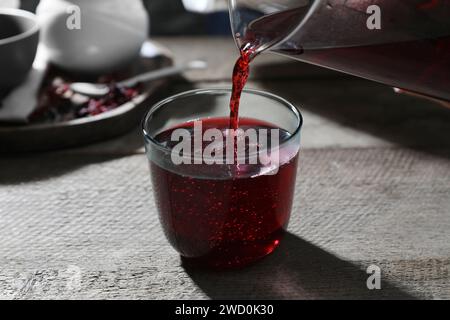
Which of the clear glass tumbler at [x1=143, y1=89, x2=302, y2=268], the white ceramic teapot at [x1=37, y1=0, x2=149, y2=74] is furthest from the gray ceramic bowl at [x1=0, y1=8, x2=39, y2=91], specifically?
the clear glass tumbler at [x1=143, y1=89, x2=302, y2=268]

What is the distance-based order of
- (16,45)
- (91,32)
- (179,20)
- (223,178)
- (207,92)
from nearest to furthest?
(223,178) → (207,92) → (16,45) → (91,32) → (179,20)

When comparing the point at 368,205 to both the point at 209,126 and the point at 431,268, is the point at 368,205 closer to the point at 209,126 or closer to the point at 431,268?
the point at 431,268

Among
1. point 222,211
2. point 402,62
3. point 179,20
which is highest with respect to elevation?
point 402,62

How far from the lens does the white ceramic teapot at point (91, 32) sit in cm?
122

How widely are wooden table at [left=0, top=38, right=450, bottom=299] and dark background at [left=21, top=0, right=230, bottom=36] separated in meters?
0.55

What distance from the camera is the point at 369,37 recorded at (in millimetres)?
778

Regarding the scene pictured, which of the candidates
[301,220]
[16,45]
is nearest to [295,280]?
[301,220]

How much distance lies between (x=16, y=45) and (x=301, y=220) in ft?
1.83

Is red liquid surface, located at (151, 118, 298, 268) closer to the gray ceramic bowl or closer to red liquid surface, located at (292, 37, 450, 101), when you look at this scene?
red liquid surface, located at (292, 37, 450, 101)

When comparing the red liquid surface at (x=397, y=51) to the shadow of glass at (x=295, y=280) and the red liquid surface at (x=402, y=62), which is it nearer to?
the red liquid surface at (x=402, y=62)

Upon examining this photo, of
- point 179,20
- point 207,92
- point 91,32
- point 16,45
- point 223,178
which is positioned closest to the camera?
point 223,178

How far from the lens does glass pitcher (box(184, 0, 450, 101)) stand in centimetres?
75

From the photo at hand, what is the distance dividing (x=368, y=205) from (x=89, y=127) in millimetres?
456

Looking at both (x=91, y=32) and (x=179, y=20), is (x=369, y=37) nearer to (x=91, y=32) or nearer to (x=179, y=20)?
(x=91, y=32)
